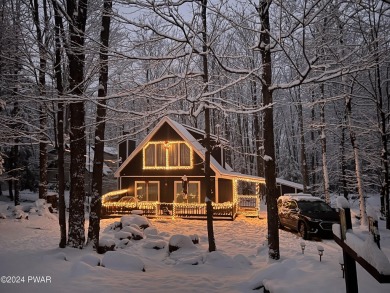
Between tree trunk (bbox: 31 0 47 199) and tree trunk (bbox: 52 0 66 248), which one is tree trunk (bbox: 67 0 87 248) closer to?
tree trunk (bbox: 52 0 66 248)

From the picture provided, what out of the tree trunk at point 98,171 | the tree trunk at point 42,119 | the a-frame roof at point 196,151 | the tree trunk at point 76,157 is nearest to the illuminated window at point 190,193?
the a-frame roof at point 196,151

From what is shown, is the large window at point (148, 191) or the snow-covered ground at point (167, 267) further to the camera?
the large window at point (148, 191)

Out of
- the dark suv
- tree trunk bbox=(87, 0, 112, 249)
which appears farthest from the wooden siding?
tree trunk bbox=(87, 0, 112, 249)

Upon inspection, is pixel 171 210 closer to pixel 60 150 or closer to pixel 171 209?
pixel 171 209

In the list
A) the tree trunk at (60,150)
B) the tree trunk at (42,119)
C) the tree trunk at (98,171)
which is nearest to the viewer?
the tree trunk at (60,150)

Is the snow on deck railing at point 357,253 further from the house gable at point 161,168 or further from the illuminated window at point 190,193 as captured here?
the illuminated window at point 190,193

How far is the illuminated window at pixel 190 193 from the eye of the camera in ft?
76.1

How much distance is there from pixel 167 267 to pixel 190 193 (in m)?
13.9

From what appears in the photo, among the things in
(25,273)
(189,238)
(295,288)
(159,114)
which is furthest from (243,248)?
(25,273)

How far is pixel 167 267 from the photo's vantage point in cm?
953

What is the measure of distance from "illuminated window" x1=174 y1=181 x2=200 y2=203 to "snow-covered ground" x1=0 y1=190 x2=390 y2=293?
9.12 m

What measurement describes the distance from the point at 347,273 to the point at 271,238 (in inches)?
184

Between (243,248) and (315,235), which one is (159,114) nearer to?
(243,248)

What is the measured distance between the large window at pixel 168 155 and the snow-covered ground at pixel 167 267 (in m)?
9.83
